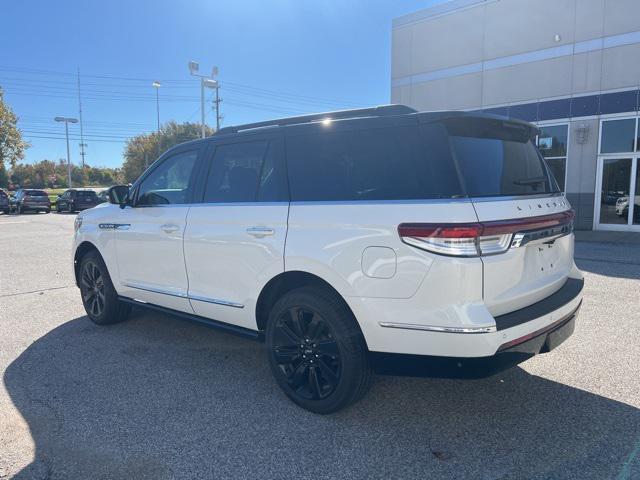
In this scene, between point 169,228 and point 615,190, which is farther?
point 615,190

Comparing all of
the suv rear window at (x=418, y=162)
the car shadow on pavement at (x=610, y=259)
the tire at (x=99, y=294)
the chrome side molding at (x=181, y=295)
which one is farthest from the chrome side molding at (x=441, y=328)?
the car shadow on pavement at (x=610, y=259)

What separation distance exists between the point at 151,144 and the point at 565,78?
175ft

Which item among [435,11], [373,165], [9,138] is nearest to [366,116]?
[373,165]

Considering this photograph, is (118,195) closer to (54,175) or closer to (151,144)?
(151,144)

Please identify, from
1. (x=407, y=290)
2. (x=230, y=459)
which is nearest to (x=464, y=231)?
(x=407, y=290)

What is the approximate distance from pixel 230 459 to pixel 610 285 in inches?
256

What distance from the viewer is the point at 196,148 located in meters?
4.36

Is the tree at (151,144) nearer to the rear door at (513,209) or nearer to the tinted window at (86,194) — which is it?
the tinted window at (86,194)

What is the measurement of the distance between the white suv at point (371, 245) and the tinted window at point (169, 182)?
0.11m

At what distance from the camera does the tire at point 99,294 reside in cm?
525

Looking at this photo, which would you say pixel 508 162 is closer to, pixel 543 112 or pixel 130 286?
pixel 130 286

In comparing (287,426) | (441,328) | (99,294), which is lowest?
(287,426)

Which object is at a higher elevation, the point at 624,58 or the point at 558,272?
the point at 624,58

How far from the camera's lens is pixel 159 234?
4.42 metres
